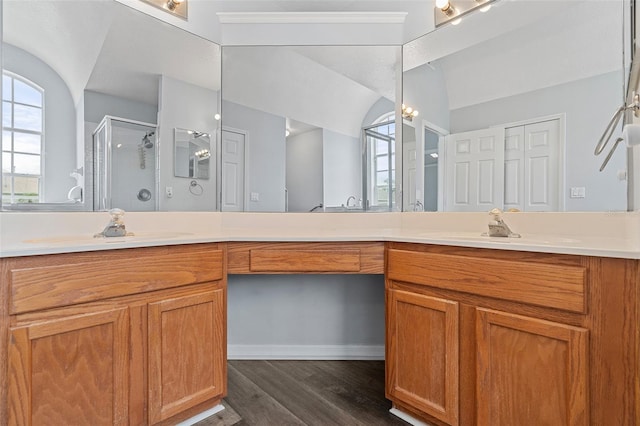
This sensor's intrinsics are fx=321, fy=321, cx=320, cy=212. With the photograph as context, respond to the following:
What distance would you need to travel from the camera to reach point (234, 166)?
6.75 feet

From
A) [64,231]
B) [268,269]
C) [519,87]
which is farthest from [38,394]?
[519,87]

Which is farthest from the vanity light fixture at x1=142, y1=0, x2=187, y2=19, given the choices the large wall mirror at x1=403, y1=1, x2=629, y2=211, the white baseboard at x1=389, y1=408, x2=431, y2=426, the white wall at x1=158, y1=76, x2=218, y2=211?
the white baseboard at x1=389, y1=408, x2=431, y2=426

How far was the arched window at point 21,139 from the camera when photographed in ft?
4.50

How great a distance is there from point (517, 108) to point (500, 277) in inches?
37.9

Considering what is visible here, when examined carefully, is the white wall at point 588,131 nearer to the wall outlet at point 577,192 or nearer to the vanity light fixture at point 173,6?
the wall outlet at point 577,192

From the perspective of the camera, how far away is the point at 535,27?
5.15 ft

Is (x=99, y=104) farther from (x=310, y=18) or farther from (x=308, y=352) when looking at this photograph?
(x=308, y=352)

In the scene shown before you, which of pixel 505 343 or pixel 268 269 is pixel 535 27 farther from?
pixel 268 269

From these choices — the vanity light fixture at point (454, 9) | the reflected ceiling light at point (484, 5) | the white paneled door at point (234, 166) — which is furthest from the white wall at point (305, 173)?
the reflected ceiling light at point (484, 5)

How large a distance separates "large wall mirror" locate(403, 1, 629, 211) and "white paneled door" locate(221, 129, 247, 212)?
3.40 ft

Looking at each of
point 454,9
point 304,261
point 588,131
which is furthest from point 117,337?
point 454,9

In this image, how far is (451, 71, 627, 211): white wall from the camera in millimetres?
1349

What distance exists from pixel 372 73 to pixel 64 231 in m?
1.90

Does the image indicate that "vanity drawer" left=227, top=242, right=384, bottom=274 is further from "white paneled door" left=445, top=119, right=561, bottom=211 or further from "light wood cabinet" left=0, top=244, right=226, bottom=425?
"white paneled door" left=445, top=119, right=561, bottom=211
